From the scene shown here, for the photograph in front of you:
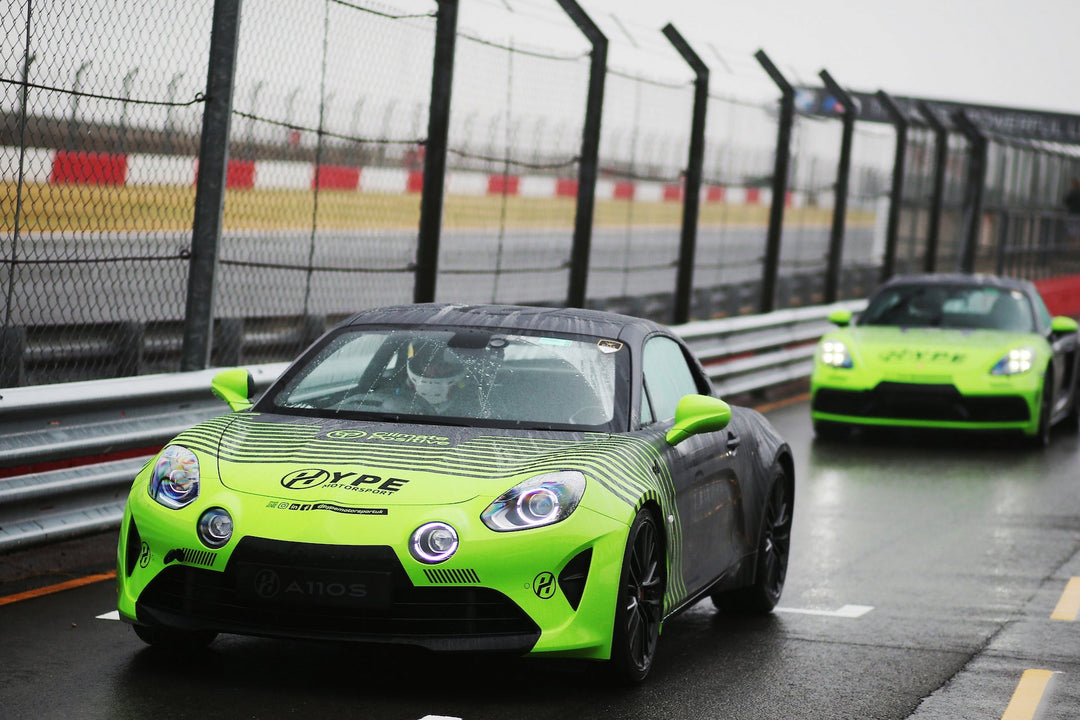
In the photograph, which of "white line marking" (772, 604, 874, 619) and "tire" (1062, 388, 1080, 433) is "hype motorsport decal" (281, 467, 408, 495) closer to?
"white line marking" (772, 604, 874, 619)

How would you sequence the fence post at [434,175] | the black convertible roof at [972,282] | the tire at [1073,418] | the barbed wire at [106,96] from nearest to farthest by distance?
the barbed wire at [106,96] → the fence post at [434,175] → the black convertible roof at [972,282] → the tire at [1073,418]

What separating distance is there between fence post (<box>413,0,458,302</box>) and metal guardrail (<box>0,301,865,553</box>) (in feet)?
5.61

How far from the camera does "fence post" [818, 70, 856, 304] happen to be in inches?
757

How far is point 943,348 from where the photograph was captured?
45.5 feet

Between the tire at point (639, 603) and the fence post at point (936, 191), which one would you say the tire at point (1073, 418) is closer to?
the fence post at point (936, 191)

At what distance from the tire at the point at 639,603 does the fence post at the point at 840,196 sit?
1362cm

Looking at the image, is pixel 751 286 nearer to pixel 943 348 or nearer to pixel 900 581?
pixel 943 348

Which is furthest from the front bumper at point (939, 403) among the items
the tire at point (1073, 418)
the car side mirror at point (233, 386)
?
the car side mirror at point (233, 386)

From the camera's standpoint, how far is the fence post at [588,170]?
42.4ft

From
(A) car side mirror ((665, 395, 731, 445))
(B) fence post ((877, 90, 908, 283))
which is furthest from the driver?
(B) fence post ((877, 90, 908, 283))

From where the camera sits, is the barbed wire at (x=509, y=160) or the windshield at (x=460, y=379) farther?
the barbed wire at (x=509, y=160)

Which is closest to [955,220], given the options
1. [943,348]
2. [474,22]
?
[943,348]

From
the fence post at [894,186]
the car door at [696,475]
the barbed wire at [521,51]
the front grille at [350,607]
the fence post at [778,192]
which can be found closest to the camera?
the front grille at [350,607]

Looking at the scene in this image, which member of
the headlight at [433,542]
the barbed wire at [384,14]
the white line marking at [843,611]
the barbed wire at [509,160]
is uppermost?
the barbed wire at [384,14]
